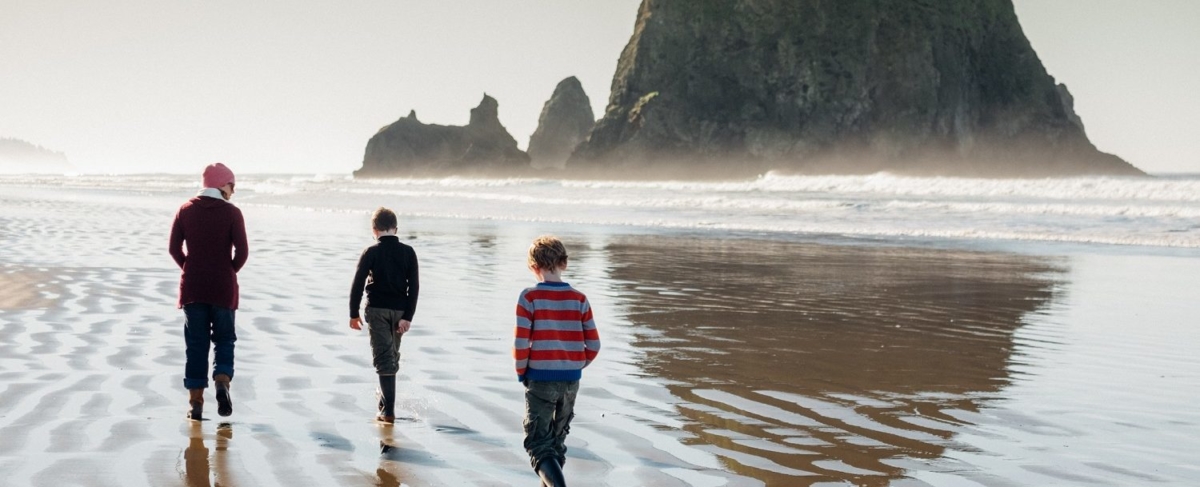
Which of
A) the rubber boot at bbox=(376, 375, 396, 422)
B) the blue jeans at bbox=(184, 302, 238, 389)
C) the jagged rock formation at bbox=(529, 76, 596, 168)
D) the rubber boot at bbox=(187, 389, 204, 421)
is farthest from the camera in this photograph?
the jagged rock formation at bbox=(529, 76, 596, 168)

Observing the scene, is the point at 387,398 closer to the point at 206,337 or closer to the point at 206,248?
the point at 206,337

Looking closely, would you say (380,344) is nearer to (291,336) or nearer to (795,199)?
(291,336)

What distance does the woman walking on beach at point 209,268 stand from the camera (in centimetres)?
639

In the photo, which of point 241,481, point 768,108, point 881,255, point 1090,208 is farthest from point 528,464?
point 768,108

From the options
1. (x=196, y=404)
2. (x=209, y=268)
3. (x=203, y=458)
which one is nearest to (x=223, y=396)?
(x=196, y=404)

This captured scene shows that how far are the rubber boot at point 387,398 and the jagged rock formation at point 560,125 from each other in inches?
6552

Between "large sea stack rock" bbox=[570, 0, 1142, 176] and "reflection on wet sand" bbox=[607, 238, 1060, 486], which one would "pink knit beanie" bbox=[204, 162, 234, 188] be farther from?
"large sea stack rock" bbox=[570, 0, 1142, 176]

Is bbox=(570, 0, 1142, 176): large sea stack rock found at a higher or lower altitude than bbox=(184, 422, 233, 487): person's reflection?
higher

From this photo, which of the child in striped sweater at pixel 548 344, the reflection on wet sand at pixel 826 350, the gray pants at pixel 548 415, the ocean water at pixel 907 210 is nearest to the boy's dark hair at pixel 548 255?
the child in striped sweater at pixel 548 344

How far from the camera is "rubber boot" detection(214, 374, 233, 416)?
244 inches

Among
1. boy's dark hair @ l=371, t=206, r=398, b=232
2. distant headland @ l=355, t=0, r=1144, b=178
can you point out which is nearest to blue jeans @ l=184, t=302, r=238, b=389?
boy's dark hair @ l=371, t=206, r=398, b=232

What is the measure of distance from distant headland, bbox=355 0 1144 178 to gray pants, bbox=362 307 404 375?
91.7 meters

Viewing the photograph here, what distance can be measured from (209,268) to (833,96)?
9595 cm

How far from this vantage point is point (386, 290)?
6430mm
